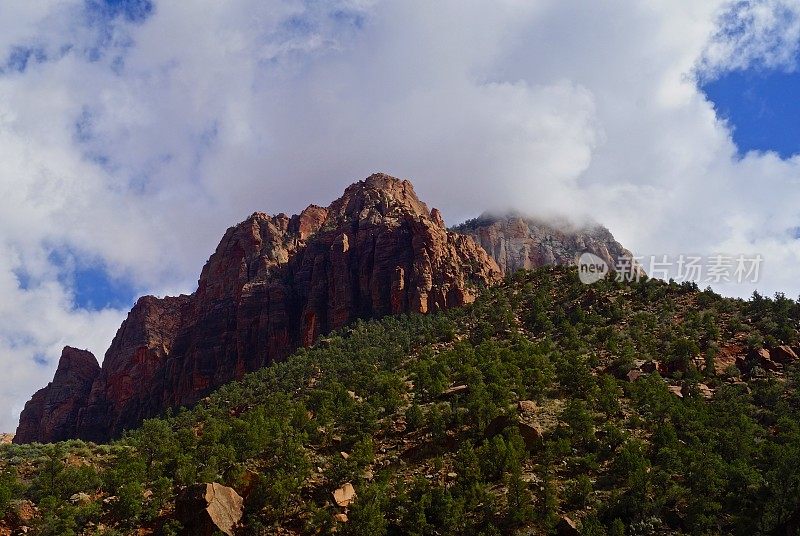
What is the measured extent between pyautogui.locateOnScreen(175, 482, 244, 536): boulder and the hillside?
307mm

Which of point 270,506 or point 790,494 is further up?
point 790,494

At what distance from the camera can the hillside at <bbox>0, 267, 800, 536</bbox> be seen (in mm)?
32719

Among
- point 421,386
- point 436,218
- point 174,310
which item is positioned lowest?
point 421,386

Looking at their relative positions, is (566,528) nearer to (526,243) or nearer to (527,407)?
(527,407)

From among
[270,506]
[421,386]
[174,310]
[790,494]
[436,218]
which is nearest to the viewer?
[790,494]

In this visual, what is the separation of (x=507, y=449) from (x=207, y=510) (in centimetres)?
1729

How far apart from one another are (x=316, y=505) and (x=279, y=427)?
35.0ft

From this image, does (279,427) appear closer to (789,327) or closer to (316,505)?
(316,505)

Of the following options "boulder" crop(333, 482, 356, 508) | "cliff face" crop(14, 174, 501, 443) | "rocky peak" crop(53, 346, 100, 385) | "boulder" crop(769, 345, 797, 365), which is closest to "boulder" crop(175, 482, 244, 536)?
"boulder" crop(333, 482, 356, 508)

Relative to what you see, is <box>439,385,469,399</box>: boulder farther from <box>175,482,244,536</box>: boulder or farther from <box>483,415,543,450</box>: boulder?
<box>175,482,244,536</box>: boulder

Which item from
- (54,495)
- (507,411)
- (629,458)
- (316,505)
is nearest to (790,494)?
(629,458)

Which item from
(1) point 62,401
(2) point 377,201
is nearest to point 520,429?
(2) point 377,201

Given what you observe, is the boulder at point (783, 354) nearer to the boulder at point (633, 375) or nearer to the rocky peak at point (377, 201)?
the boulder at point (633, 375)

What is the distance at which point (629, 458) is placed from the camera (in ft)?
116
